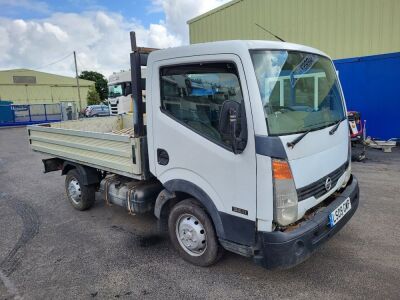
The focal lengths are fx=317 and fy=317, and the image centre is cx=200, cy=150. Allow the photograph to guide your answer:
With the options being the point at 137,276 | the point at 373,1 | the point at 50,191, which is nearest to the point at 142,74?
the point at 137,276

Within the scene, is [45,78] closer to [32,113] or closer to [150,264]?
[32,113]

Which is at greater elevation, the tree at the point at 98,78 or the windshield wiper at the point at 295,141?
the tree at the point at 98,78

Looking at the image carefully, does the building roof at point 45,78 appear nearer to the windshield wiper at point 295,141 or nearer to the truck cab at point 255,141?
the truck cab at point 255,141

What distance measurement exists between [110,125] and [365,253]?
4.66 metres

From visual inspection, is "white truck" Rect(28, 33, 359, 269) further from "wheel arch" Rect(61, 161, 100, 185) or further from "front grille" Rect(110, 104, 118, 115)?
"front grille" Rect(110, 104, 118, 115)

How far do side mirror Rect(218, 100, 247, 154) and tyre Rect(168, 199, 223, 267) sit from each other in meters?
0.89

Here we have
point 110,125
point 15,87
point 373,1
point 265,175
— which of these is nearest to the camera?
point 265,175

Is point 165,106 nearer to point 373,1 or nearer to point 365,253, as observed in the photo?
point 365,253

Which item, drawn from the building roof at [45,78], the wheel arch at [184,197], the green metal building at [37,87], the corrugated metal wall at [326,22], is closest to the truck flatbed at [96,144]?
the wheel arch at [184,197]

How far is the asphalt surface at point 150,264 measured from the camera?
115 inches

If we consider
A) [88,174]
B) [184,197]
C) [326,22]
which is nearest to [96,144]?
[88,174]

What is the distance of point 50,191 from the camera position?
6.47 meters

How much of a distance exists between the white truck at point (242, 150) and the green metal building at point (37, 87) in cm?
4363

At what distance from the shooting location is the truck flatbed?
3.71 meters
